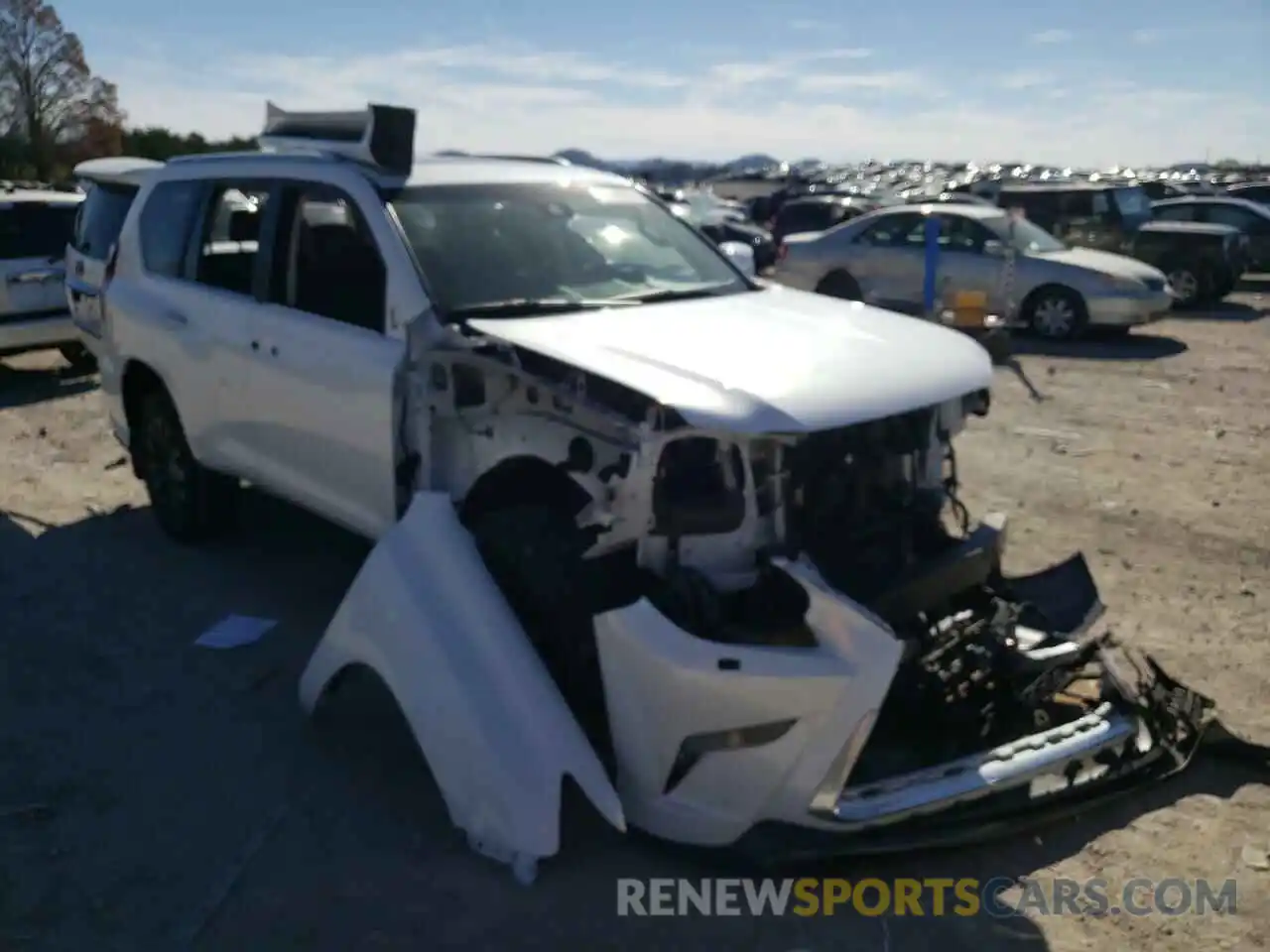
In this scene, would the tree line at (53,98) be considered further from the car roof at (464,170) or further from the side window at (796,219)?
the car roof at (464,170)

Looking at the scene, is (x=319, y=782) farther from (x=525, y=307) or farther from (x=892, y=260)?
→ (x=892, y=260)

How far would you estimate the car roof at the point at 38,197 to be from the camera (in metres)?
10.5

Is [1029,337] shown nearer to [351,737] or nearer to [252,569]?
[252,569]

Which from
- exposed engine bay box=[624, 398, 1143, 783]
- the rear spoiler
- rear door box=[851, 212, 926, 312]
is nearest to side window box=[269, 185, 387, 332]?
exposed engine bay box=[624, 398, 1143, 783]

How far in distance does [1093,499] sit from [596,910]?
4.92m

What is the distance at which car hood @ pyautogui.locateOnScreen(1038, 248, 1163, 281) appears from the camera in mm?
13750

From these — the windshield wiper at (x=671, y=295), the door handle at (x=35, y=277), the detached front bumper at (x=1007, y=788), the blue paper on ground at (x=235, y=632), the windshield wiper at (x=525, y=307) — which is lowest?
the blue paper on ground at (x=235, y=632)

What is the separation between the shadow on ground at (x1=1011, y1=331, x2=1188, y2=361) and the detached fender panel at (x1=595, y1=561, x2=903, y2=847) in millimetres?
10379

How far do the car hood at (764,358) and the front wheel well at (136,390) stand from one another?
9.05 ft

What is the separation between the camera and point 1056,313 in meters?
13.9

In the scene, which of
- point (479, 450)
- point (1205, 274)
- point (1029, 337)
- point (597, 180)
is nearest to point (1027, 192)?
point (1205, 274)

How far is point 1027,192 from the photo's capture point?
18750mm

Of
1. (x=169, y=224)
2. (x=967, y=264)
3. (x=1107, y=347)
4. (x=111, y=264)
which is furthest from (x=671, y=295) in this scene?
(x=1107, y=347)

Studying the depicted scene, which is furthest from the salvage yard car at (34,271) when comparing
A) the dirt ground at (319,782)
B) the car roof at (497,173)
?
the car roof at (497,173)
